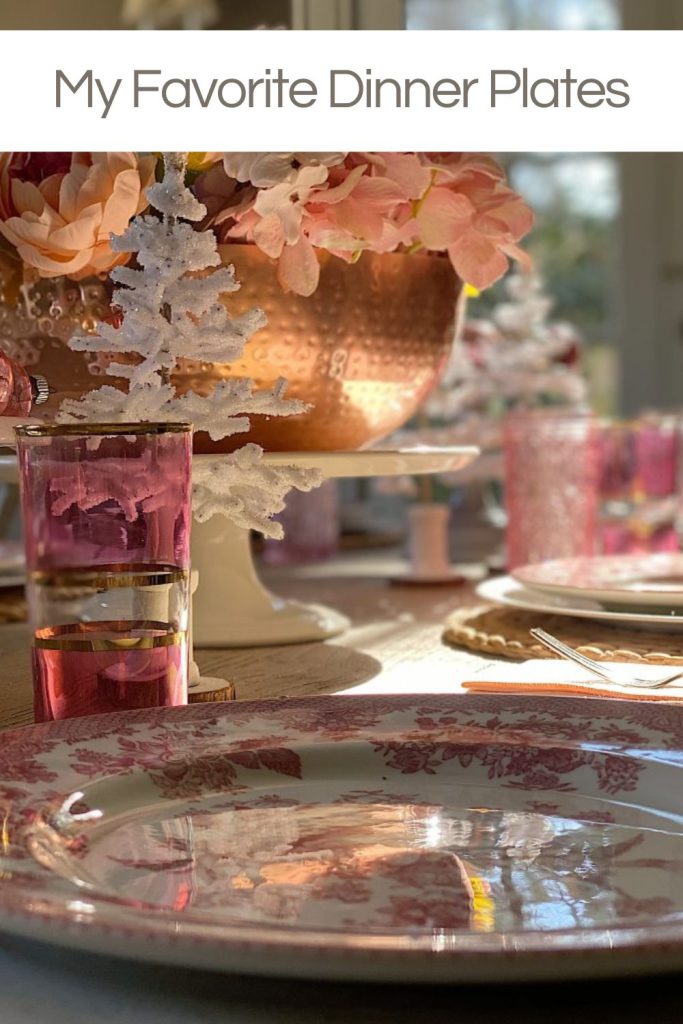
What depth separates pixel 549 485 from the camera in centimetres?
130

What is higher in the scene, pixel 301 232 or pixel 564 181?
pixel 564 181

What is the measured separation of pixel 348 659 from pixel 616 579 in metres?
0.24

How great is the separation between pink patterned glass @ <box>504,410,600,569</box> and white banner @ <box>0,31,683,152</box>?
42 cm

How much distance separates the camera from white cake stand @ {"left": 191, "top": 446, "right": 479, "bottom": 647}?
2.76ft

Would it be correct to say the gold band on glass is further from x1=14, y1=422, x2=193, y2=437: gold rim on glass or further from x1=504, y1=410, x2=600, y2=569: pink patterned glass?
x1=504, y1=410, x2=600, y2=569: pink patterned glass

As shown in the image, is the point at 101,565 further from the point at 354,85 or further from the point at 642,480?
the point at 642,480

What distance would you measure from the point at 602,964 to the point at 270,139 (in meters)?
0.59

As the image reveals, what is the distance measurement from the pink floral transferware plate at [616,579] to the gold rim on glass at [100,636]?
1.18ft

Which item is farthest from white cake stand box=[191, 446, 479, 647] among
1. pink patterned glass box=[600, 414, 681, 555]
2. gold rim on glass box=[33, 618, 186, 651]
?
pink patterned glass box=[600, 414, 681, 555]

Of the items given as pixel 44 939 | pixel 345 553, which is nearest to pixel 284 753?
pixel 44 939

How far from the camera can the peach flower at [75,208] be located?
2.10 ft

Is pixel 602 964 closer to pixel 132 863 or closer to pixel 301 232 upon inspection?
pixel 132 863

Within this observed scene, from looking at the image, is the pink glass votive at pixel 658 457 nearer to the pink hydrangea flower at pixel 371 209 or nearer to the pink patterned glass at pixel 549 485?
the pink patterned glass at pixel 549 485

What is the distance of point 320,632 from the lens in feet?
2.85
